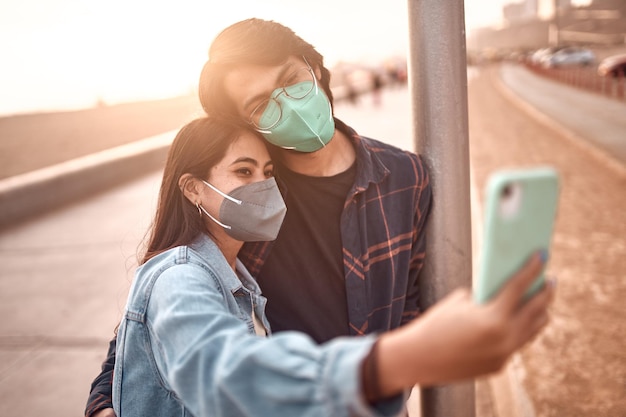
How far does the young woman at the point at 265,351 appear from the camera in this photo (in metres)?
0.67

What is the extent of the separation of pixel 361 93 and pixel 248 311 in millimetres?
28974

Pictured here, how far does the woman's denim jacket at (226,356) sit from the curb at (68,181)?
6.67 meters

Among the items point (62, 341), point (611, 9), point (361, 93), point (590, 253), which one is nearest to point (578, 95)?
point (361, 93)

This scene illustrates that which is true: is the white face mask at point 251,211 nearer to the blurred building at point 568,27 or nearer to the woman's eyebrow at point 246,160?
the woman's eyebrow at point 246,160

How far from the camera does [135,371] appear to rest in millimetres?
1299

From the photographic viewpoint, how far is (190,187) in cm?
→ 159

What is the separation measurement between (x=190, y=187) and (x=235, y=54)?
48cm

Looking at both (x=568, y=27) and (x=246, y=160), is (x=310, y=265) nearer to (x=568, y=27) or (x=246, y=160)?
(x=246, y=160)

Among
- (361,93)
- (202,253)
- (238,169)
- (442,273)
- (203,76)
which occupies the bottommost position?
(361,93)

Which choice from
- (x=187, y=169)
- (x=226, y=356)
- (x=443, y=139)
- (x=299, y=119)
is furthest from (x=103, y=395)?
(x=443, y=139)

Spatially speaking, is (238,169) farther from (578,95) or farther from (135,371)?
(578,95)

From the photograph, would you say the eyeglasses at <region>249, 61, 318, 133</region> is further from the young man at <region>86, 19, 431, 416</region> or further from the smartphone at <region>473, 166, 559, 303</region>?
the smartphone at <region>473, 166, 559, 303</region>

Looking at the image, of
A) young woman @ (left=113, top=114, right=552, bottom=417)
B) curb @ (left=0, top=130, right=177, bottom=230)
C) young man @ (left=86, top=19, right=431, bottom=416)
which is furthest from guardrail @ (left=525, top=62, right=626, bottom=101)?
young woman @ (left=113, top=114, right=552, bottom=417)

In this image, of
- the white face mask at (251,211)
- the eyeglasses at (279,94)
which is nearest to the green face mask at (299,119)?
the eyeglasses at (279,94)
